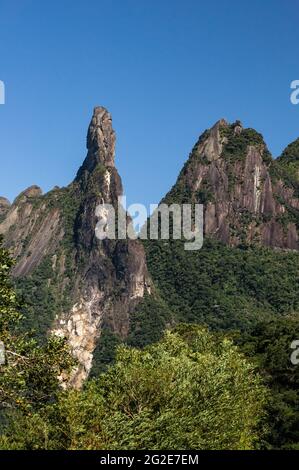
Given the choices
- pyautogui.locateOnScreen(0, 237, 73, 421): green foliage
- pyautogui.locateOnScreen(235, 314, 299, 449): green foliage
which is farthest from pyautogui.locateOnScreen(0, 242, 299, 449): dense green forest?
pyautogui.locateOnScreen(235, 314, 299, 449): green foliage

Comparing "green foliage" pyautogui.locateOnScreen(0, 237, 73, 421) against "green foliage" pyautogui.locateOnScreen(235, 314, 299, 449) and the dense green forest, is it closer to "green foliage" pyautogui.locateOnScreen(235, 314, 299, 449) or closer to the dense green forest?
the dense green forest

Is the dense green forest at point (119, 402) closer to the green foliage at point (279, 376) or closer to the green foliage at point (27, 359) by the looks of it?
the green foliage at point (27, 359)

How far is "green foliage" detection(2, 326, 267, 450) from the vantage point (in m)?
34.1

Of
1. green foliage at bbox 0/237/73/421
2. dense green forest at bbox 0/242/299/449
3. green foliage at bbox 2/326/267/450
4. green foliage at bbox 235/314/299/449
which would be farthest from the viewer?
green foliage at bbox 235/314/299/449

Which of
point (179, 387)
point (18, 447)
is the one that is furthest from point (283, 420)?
point (18, 447)

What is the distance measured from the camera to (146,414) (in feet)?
121

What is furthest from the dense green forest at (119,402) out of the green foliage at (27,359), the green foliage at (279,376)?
the green foliage at (279,376)

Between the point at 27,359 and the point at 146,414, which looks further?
the point at 146,414

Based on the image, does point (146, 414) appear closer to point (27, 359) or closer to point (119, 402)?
point (119, 402)

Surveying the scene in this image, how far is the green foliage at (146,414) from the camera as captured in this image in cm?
3412

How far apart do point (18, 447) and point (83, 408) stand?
3861 millimetres

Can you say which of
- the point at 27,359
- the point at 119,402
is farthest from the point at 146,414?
the point at 27,359

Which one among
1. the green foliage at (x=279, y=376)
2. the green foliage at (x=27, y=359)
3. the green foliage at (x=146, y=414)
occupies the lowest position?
the green foliage at (x=279, y=376)
